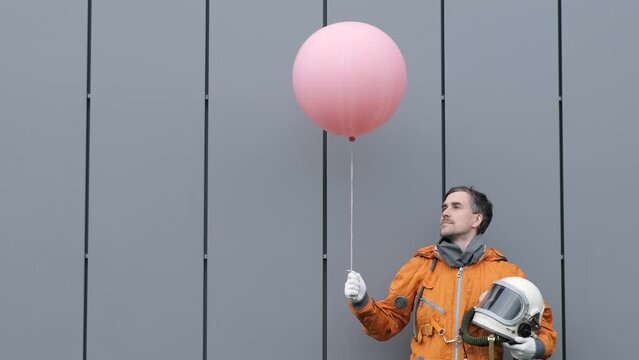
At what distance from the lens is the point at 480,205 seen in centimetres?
405

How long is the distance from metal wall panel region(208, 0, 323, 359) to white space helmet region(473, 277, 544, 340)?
0.93 meters

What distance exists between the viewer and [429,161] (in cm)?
435

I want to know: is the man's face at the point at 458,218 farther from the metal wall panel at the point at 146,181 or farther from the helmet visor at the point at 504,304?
the metal wall panel at the point at 146,181

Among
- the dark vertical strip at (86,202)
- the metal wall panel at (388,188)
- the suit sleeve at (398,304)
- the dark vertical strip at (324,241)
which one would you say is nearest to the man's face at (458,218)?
the suit sleeve at (398,304)

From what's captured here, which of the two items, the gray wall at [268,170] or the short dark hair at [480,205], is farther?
the gray wall at [268,170]

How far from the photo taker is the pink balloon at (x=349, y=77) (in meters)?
3.71

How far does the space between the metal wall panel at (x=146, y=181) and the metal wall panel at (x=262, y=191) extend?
96mm

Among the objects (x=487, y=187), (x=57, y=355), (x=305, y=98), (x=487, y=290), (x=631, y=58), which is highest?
(x=631, y=58)

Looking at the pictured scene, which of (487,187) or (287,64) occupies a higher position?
(287,64)

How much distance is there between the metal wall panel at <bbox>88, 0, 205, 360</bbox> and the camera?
423 centimetres

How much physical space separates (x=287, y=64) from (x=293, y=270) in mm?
985

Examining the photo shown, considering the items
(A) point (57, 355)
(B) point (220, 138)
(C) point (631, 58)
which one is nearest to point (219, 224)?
(B) point (220, 138)

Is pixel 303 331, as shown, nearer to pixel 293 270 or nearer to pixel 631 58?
pixel 293 270

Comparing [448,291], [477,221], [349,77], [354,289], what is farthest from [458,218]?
[349,77]
